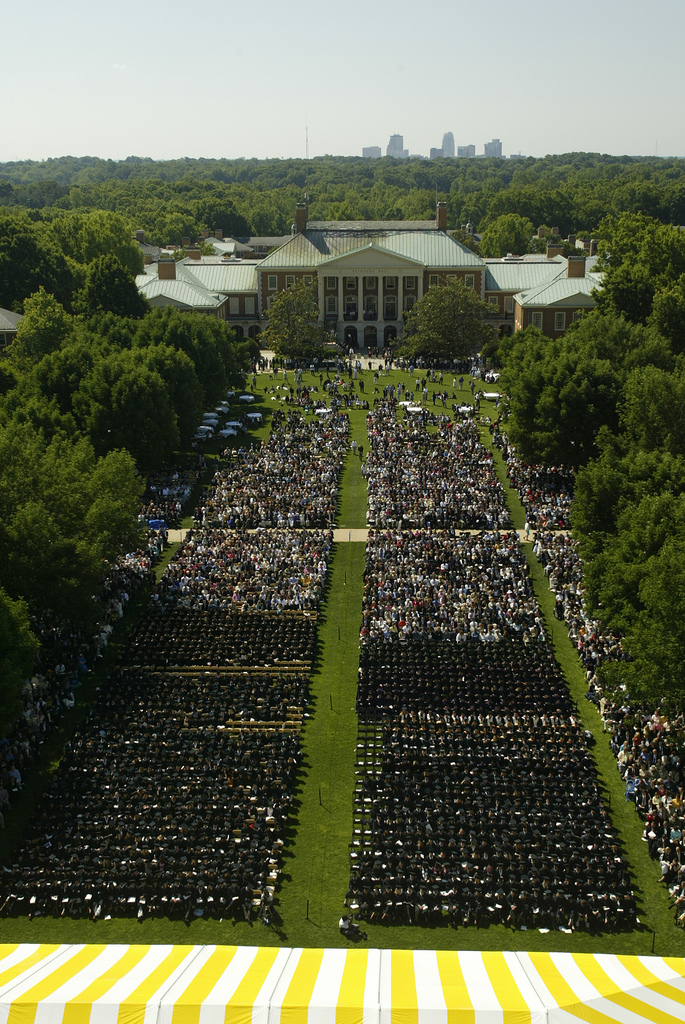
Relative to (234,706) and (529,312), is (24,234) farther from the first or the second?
(234,706)

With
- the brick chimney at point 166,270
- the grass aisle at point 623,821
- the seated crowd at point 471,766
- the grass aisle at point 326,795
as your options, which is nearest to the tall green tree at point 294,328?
the brick chimney at point 166,270

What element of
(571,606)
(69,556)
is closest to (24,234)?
(69,556)

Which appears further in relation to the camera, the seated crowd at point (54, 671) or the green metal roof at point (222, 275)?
the green metal roof at point (222, 275)

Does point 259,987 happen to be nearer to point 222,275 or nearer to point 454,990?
point 454,990

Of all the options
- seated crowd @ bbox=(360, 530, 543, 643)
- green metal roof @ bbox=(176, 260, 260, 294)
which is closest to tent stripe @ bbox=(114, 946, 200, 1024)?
seated crowd @ bbox=(360, 530, 543, 643)

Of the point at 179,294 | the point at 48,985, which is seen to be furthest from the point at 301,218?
the point at 48,985

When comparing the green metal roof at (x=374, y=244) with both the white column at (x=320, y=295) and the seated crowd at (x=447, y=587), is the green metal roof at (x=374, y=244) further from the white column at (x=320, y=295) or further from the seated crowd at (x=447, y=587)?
the seated crowd at (x=447, y=587)
